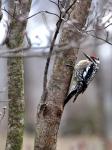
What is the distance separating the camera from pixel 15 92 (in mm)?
6066

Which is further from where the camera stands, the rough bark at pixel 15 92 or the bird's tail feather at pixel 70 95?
the rough bark at pixel 15 92

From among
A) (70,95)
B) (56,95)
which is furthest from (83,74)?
(56,95)

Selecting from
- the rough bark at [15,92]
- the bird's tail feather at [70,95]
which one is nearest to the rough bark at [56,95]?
the bird's tail feather at [70,95]

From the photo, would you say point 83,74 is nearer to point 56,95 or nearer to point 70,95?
point 70,95

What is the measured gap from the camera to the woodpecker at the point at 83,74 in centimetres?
662

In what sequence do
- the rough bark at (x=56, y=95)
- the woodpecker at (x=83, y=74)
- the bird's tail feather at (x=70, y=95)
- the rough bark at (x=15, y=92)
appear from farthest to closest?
the woodpecker at (x=83, y=74)
the rough bark at (x=15, y=92)
the bird's tail feather at (x=70, y=95)
the rough bark at (x=56, y=95)

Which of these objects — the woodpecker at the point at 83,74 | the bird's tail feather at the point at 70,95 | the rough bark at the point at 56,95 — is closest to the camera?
the rough bark at the point at 56,95

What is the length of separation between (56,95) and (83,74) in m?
1.38

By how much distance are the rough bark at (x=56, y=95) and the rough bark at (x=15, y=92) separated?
16.3 inches

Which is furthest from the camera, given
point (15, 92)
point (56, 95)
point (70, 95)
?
point (15, 92)

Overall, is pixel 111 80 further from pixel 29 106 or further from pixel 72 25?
pixel 72 25

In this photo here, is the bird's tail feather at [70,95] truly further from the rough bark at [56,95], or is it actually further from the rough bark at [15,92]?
the rough bark at [15,92]

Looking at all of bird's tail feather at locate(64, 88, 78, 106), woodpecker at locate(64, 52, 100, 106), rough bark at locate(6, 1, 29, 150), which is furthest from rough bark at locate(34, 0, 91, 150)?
woodpecker at locate(64, 52, 100, 106)

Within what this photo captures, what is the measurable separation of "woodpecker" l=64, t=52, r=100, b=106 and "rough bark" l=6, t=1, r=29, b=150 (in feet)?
1.94
